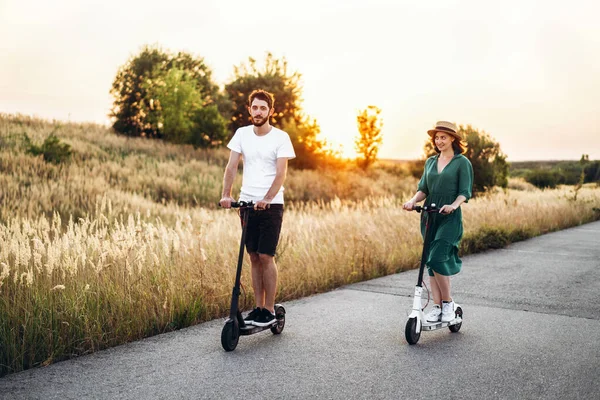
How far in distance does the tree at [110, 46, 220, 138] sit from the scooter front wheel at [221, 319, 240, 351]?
4004 cm

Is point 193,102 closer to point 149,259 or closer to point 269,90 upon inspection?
point 269,90

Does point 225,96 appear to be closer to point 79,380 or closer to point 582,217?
point 582,217

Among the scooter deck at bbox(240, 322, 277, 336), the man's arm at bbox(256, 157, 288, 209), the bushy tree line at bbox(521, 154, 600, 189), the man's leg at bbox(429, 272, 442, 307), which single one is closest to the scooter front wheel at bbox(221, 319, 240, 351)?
the scooter deck at bbox(240, 322, 277, 336)

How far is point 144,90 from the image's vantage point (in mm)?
50781

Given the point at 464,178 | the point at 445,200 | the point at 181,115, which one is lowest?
the point at 445,200

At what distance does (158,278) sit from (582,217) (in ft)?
61.7

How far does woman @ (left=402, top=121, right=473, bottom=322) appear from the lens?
6078 millimetres

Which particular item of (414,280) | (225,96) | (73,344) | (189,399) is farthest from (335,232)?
(225,96)

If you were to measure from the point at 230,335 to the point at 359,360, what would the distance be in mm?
1131

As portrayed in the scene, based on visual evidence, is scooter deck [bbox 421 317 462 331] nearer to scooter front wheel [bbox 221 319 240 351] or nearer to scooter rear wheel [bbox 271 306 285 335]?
scooter rear wheel [bbox 271 306 285 335]

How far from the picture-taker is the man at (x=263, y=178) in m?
5.85

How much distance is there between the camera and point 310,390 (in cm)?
452

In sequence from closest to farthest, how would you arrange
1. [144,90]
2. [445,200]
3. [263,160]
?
1. [263,160]
2. [445,200]
3. [144,90]

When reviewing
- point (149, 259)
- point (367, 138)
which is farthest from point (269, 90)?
point (149, 259)
